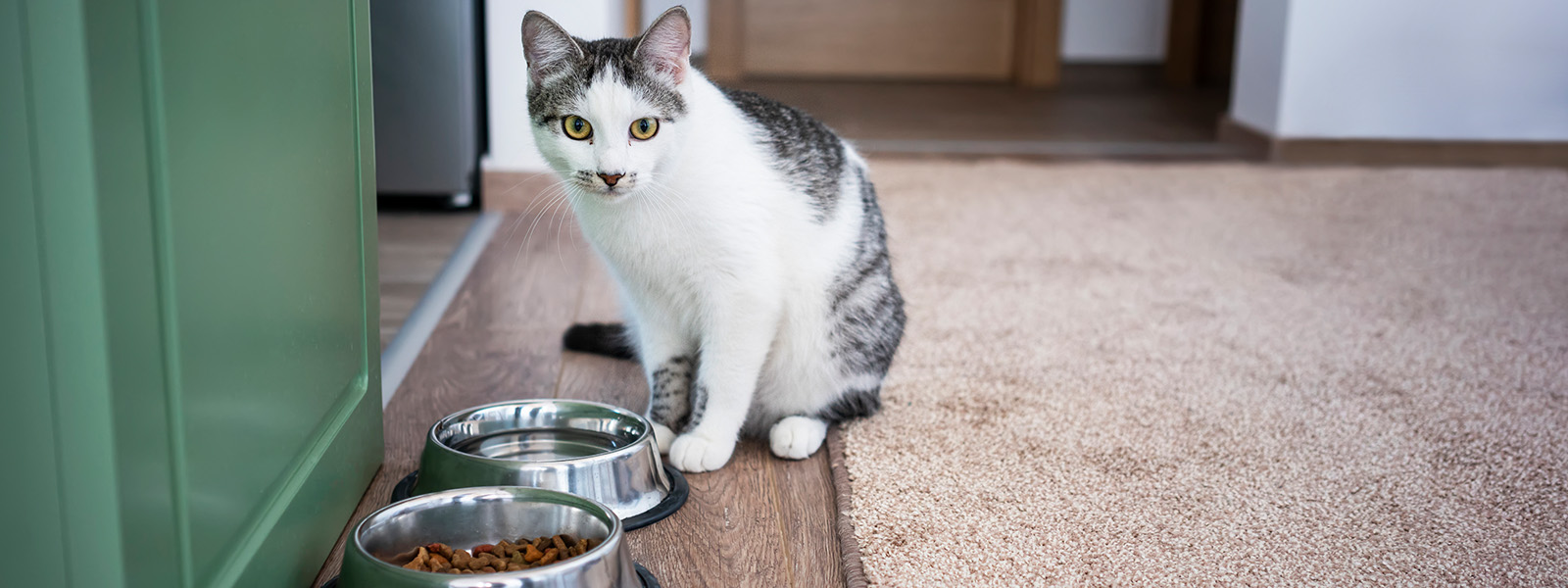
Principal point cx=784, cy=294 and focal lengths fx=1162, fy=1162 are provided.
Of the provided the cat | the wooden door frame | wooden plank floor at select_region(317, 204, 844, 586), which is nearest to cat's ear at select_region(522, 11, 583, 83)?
the cat

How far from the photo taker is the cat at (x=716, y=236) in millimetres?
1214

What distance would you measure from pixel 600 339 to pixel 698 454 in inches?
18.6

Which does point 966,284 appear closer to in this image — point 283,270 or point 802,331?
point 802,331

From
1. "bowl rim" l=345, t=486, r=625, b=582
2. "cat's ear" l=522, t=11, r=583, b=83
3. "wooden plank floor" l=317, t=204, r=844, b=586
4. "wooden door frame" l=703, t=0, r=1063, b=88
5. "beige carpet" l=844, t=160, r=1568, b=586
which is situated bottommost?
"wooden plank floor" l=317, t=204, r=844, b=586

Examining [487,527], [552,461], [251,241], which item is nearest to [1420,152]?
[552,461]

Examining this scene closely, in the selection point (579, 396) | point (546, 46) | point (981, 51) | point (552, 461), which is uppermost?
point (546, 46)

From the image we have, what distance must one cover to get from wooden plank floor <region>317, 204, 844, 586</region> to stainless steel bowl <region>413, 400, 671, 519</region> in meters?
0.06

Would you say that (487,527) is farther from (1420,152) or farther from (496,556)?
(1420,152)

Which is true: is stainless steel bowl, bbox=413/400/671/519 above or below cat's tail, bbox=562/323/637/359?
above

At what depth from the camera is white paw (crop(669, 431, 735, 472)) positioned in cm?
136

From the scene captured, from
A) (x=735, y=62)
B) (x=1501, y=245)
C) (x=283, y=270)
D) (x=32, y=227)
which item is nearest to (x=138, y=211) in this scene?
(x=32, y=227)

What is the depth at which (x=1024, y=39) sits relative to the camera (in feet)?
18.8

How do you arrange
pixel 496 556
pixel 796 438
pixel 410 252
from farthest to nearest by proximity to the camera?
pixel 410 252, pixel 796 438, pixel 496 556

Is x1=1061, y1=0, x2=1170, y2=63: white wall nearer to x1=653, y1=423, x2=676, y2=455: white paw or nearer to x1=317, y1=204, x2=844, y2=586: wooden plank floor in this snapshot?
x1=317, y1=204, x2=844, y2=586: wooden plank floor
